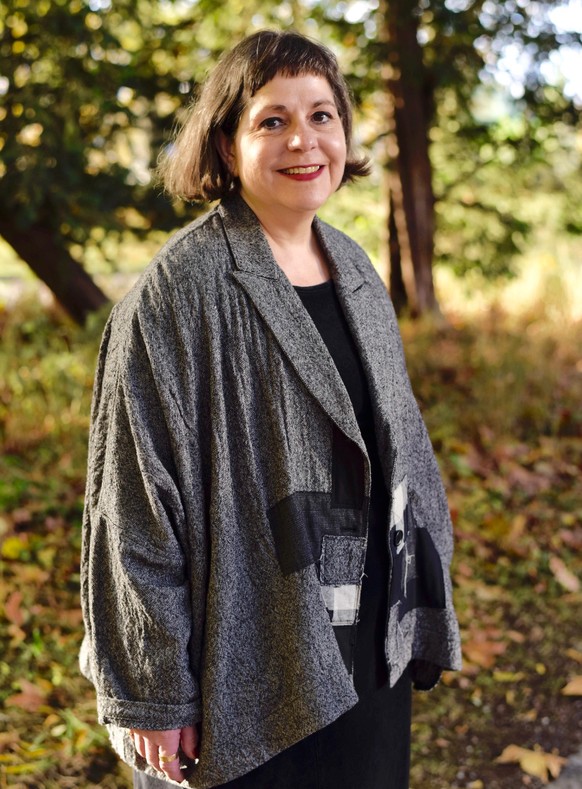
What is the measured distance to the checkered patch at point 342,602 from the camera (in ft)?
5.65

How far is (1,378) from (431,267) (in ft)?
12.2

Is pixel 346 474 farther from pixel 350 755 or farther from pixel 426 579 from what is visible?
pixel 350 755

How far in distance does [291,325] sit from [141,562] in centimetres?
55

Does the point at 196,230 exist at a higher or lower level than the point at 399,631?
higher

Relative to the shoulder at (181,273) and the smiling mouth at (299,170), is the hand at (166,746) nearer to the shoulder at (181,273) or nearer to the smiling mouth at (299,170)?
the shoulder at (181,273)

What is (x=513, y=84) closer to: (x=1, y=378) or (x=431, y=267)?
(x=431, y=267)

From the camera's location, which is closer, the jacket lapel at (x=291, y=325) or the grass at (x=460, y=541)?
the jacket lapel at (x=291, y=325)

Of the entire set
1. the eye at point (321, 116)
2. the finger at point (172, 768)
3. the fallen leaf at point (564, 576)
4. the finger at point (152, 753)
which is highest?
the eye at point (321, 116)

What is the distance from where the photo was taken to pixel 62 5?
4949 millimetres

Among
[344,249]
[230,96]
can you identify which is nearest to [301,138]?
[230,96]

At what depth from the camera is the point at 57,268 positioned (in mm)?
6648

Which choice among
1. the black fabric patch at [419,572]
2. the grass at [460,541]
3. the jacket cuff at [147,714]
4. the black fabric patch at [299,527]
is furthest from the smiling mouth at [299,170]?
the grass at [460,541]

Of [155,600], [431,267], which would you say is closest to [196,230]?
[155,600]

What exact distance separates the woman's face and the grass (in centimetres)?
213
